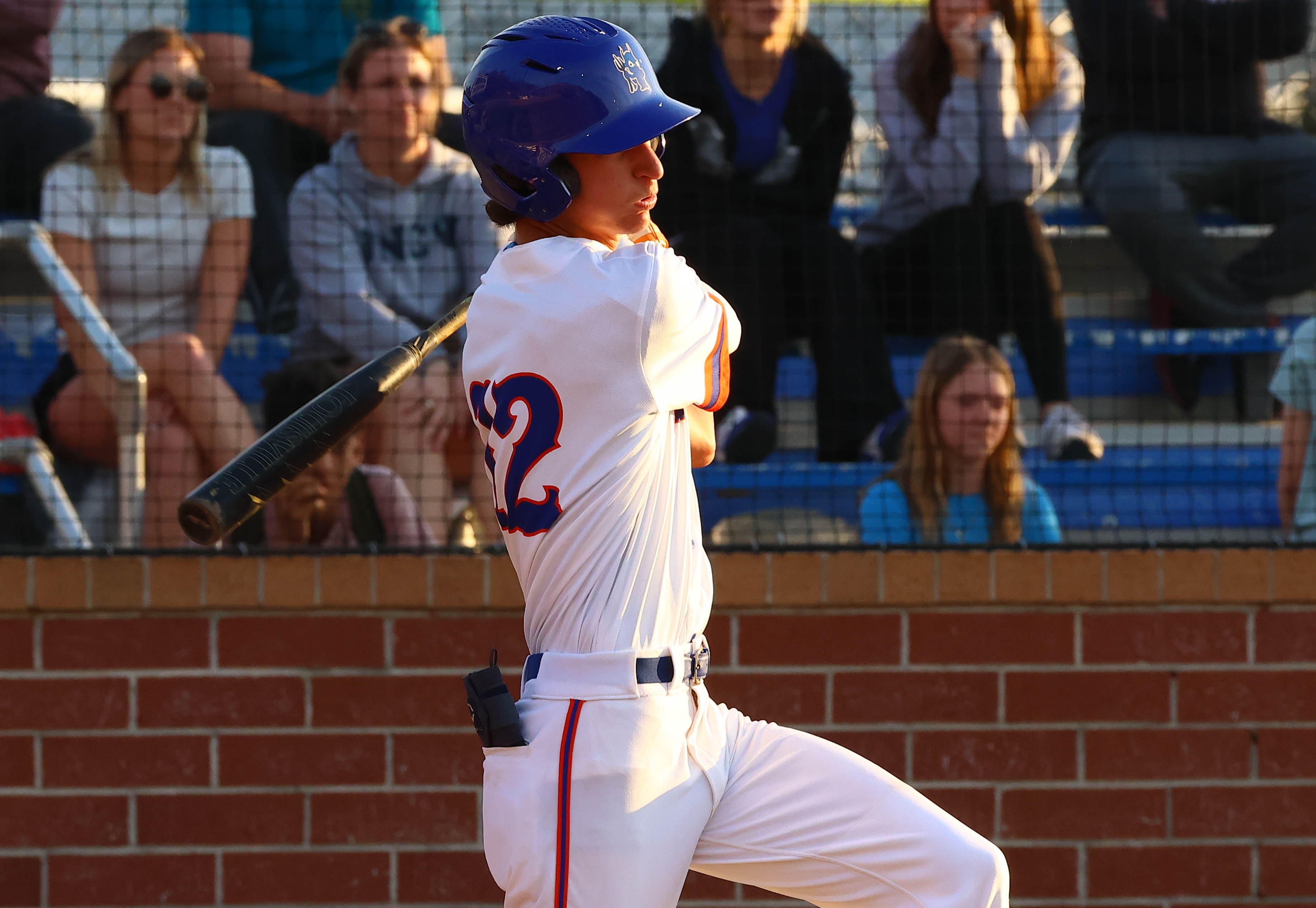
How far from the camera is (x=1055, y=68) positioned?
14.3 ft

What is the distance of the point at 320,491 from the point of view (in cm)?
376

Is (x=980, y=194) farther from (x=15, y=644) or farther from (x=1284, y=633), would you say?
(x=15, y=644)

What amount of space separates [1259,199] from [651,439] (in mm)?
3007

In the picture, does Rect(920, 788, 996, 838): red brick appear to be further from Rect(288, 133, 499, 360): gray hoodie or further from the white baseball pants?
Rect(288, 133, 499, 360): gray hoodie

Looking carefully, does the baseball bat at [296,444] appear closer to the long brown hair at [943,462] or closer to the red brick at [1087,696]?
the long brown hair at [943,462]

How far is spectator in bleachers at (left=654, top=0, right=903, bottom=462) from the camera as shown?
4172mm

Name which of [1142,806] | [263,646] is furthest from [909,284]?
[263,646]

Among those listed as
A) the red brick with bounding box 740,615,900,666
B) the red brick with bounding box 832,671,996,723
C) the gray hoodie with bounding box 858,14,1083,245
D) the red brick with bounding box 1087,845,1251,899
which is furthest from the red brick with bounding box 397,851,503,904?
the gray hoodie with bounding box 858,14,1083,245

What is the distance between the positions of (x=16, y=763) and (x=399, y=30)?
2.12m

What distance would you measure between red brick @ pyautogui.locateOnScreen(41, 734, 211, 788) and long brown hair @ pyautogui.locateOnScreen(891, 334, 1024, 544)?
1806mm

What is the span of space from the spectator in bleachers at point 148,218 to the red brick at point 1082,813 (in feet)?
7.23

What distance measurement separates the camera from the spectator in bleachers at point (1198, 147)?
436 centimetres

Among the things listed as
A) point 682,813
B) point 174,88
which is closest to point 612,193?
point 682,813

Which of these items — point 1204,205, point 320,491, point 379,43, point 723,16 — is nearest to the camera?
point 320,491
